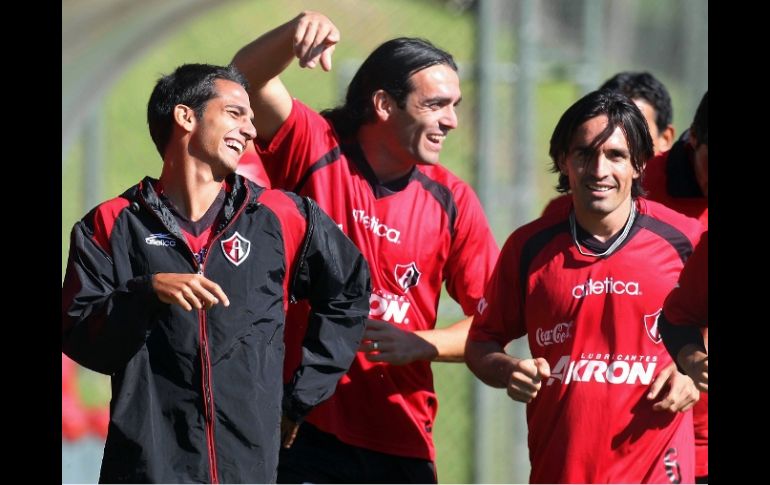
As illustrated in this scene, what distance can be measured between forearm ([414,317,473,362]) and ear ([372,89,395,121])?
803 mm

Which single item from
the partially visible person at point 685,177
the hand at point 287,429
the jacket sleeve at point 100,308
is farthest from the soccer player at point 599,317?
the jacket sleeve at point 100,308

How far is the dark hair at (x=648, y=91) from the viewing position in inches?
228

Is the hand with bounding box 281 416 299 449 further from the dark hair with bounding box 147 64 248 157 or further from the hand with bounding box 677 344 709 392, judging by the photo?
the hand with bounding box 677 344 709 392

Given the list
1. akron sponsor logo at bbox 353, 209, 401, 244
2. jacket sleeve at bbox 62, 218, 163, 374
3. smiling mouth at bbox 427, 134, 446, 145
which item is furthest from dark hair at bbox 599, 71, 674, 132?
jacket sleeve at bbox 62, 218, 163, 374

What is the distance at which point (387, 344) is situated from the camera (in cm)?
461

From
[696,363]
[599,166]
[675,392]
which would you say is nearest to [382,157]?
[599,166]

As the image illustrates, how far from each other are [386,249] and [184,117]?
1134mm

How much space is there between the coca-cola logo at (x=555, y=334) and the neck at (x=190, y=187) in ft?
3.84

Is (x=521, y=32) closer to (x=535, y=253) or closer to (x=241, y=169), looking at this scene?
(x=241, y=169)

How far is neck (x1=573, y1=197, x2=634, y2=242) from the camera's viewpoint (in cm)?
438

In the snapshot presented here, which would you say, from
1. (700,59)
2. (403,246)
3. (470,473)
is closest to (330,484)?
(403,246)

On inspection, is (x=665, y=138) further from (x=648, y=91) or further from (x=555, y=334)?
(x=555, y=334)

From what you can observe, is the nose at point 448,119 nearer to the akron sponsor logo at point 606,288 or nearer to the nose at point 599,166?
the nose at point 599,166

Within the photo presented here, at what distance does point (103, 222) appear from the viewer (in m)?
3.68
